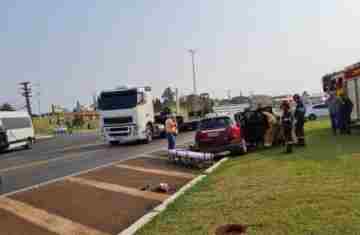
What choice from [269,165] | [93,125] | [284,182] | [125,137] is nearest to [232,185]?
[284,182]

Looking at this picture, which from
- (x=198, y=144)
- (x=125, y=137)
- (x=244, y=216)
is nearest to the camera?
(x=244, y=216)

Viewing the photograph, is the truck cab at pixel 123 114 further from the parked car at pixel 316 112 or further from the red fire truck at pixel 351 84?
the parked car at pixel 316 112

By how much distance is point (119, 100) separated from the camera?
24.0 m

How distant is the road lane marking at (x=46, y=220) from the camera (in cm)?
671

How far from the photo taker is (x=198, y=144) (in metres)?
15.2

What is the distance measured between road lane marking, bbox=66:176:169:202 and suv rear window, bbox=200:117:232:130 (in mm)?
5285

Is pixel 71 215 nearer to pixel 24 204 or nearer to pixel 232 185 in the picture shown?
pixel 24 204

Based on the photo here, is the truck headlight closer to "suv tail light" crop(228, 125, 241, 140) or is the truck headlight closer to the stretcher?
the stretcher

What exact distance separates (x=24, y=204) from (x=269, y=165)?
5.94 m

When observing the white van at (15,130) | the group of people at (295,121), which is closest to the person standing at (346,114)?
the group of people at (295,121)

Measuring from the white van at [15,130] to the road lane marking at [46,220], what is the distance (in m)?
20.7

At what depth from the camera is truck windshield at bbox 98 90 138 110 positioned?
23.9 m

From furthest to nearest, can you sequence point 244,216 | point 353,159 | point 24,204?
point 353,159, point 24,204, point 244,216

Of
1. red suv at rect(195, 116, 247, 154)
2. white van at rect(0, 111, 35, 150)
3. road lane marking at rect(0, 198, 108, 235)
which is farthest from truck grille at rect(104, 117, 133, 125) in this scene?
road lane marking at rect(0, 198, 108, 235)
